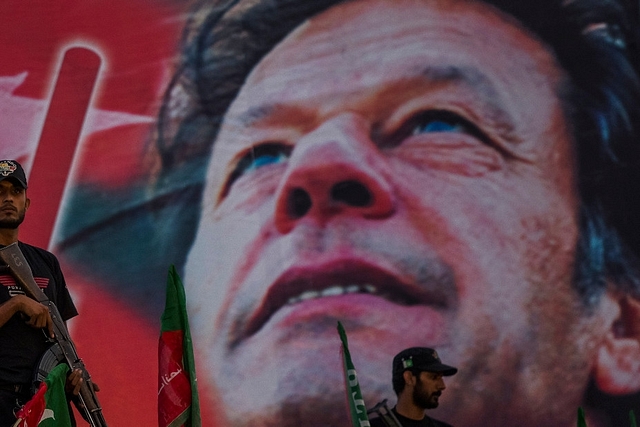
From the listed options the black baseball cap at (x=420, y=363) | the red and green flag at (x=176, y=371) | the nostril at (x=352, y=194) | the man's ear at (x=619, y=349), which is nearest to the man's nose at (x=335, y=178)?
the nostril at (x=352, y=194)

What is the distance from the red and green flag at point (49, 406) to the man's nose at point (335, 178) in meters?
1.97

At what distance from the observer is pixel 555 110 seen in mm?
4305

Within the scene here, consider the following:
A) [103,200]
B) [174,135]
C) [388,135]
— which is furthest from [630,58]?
[103,200]

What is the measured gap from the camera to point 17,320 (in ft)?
7.53

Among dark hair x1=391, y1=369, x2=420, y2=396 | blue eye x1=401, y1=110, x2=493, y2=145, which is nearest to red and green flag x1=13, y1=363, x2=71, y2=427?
dark hair x1=391, y1=369, x2=420, y2=396

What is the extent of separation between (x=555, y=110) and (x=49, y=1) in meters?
2.21

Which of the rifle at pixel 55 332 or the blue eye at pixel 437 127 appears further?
the blue eye at pixel 437 127

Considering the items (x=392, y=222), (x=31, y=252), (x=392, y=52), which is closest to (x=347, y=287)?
(x=392, y=222)

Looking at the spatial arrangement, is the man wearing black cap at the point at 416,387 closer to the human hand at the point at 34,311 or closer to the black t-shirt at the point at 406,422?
the black t-shirt at the point at 406,422

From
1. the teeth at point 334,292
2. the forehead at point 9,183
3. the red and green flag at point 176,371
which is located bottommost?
the teeth at point 334,292

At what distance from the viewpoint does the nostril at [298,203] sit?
4.15m

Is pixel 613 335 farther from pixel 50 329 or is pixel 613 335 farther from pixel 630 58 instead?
pixel 50 329

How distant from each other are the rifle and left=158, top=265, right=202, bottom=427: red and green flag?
0.57ft

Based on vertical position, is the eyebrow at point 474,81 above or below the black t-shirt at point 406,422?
above
